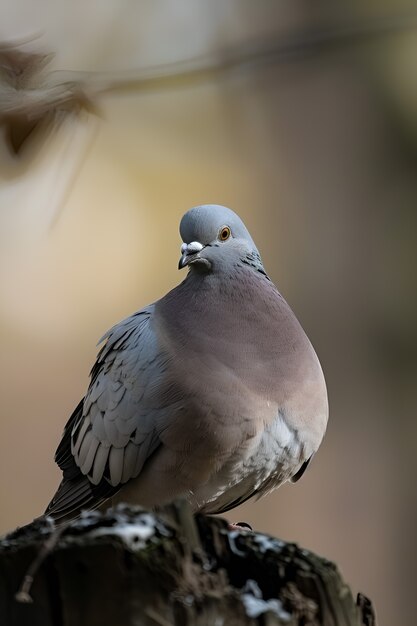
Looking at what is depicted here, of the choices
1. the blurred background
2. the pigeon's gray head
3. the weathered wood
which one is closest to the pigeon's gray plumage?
the pigeon's gray head

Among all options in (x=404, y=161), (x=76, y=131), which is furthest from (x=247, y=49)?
(x=404, y=161)

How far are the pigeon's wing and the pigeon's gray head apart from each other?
276 mm

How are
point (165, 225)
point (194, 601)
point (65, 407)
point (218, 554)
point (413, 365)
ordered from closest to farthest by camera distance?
point (194, 601) < point (218, 554) < point (65, 407) < point (165, 225) < point (413, 365)

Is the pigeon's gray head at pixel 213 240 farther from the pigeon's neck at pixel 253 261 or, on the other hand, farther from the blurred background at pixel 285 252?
the blurred background at pixel 285 252

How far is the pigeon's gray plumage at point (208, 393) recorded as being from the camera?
251 cm

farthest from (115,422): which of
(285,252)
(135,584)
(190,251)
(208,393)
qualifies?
(285,252)

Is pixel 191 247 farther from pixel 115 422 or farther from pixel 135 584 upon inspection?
pixel 135 584

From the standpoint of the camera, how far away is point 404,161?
596cm

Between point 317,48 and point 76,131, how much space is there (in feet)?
1.33

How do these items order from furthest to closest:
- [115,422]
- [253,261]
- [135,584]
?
1. [253,261]
2. [115,422]
3. [135,584]

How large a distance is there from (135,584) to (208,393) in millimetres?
1360

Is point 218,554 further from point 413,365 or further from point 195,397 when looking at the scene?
point 413,365

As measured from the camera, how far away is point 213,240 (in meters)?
2.68

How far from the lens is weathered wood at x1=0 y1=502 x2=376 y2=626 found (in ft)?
3.70
